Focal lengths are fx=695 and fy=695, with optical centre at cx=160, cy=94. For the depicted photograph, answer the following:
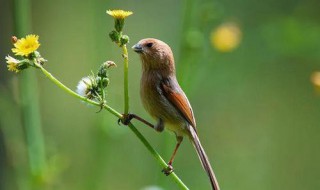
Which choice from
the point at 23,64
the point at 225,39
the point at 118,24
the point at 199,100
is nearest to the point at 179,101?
the point at 118,24

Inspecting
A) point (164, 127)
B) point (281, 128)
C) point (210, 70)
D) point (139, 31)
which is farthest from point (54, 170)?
point (139, 31)

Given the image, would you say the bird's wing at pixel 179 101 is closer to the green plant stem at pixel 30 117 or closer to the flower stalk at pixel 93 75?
the flower stalk at pixel 93 75

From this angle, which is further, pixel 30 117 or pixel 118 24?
pixel 30 117

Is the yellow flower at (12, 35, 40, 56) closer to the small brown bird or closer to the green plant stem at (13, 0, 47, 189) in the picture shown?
the small brown bird

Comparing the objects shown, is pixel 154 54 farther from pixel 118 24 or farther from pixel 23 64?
pixel 23 64

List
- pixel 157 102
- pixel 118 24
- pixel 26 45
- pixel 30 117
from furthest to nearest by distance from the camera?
pixel 30 117 → pixel 157 102 → pixel 118 24 → pixel 26 45

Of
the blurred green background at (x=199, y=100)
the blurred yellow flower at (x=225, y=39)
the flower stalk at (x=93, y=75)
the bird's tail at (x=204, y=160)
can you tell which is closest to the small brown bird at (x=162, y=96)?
the bird's tail at (x=204, y=160)
